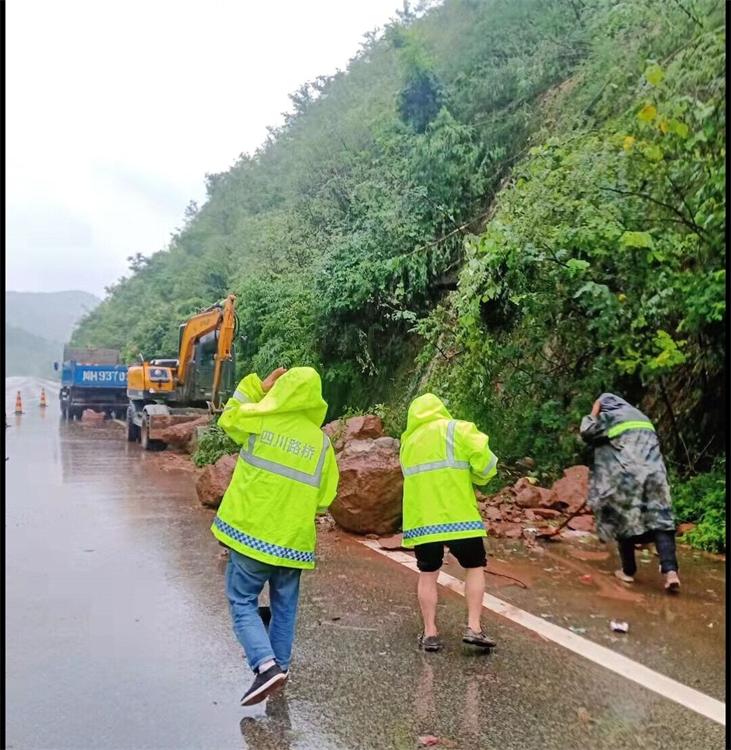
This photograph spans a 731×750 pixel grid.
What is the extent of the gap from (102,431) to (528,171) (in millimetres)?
16359

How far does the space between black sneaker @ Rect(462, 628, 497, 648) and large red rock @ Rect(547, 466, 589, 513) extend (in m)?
3.77

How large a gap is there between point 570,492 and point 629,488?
2058mm

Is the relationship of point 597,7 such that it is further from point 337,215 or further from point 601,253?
point 601,253

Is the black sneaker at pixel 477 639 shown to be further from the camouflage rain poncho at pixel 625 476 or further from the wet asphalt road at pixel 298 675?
the camouflage rain poncho at pixel 625 476

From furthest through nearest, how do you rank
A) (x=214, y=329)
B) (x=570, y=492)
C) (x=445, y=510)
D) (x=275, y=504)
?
(x=214, y=329), (x=570, y=492), (x=445, y=510), (x=275, y=504)

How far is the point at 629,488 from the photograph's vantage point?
240 inches

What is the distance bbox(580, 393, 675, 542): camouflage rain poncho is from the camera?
19.8ft

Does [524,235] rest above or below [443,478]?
above

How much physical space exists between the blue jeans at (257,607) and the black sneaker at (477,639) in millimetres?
1118

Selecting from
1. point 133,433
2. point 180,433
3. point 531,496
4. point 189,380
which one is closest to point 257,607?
point 531,496

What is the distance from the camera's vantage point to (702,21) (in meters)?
7.83

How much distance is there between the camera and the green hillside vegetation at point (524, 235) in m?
7.46

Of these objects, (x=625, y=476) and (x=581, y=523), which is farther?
(x=581, y=523)

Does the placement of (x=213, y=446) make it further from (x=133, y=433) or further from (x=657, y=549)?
(x=657, y=549)
